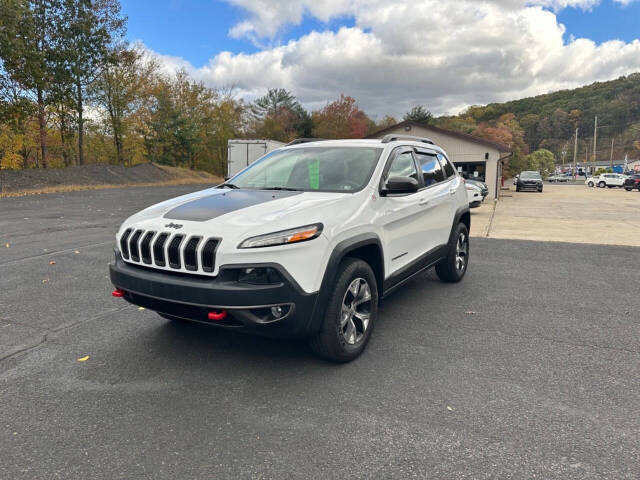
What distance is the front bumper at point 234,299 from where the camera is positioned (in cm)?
283

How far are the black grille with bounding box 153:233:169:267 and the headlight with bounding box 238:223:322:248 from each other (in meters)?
0.62

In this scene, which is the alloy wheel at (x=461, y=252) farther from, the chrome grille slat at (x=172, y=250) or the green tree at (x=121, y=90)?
the green tree at (x=121, y=90)

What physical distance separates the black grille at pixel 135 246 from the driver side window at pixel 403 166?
2.20 m

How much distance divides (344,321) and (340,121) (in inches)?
2481

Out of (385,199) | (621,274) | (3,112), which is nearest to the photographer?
(385,199)

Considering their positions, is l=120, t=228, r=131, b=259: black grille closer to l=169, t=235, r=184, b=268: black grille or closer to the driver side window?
l=169, t=235, r=184, b=268: black grille

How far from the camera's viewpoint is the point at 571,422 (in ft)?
8.95

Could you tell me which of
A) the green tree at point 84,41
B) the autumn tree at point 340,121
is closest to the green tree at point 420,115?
the autumn tree at point 340,121

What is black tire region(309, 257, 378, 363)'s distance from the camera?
3.21 metres

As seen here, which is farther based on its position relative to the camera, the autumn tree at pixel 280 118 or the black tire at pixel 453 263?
the autumn tree at pixel 280 118

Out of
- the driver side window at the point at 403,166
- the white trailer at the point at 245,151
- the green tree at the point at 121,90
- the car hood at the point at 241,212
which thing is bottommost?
the car hood at the point at 241,212

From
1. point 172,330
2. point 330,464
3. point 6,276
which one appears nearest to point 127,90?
point 6,276

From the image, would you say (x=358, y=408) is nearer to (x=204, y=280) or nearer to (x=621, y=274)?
(x=204, y=280)

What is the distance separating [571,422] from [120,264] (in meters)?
3.30
